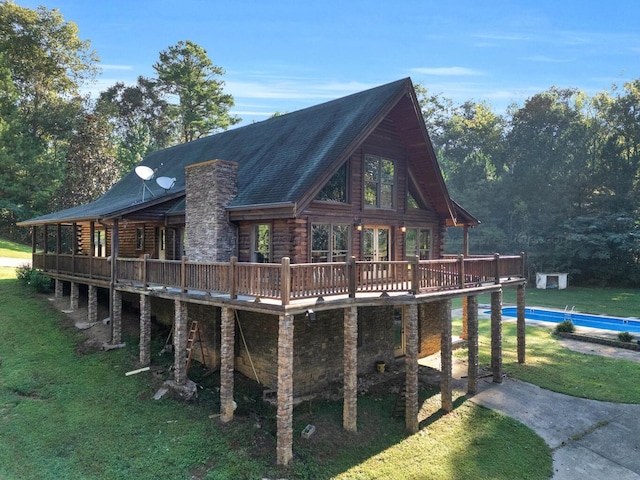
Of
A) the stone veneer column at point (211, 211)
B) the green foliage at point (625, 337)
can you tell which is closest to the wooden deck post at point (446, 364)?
the stone veneer column at point (211, 211)

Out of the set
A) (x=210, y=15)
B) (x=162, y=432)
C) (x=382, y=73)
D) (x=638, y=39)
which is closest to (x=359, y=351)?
(x=162, y=432)

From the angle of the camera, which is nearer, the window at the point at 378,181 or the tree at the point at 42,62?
the window at the point at 378,181

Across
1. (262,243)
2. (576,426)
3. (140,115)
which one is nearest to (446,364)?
(576,426)

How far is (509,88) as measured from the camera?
57531 mm

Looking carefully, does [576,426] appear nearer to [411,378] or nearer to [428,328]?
[411,378]

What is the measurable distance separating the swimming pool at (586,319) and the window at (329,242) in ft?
56.9

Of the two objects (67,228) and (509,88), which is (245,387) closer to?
(67,228)

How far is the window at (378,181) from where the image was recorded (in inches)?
599

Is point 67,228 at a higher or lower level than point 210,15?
lower

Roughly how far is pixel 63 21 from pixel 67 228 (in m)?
27.3

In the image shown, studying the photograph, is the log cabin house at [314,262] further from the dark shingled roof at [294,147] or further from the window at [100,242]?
the window at [100,242]

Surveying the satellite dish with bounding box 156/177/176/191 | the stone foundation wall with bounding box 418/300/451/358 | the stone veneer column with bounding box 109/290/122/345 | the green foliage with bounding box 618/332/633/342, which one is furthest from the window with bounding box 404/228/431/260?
the stone veneer column with bounding box 109/290/122/345

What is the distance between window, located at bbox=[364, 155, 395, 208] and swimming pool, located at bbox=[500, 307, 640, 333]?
52.0ft

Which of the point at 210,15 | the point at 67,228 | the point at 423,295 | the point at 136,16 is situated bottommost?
the point at 423,295
